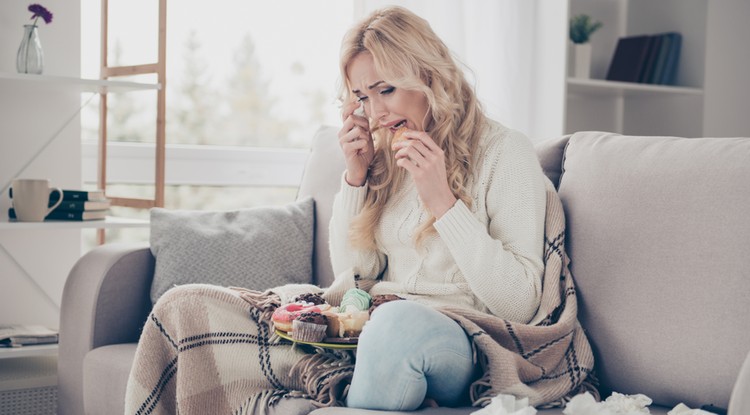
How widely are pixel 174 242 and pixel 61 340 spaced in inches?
14.9

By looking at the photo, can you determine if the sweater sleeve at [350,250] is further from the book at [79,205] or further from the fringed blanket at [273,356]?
the book at [79,205]

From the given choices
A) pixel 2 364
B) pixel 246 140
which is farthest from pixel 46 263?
pixel 246 140

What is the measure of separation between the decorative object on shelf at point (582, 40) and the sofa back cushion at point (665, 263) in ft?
5.86

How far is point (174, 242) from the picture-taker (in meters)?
2.22

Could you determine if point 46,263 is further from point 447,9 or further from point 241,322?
point 447,9

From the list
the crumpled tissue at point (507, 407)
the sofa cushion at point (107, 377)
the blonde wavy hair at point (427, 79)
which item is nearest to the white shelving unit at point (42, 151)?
the sofa cushion at point (107, 377)

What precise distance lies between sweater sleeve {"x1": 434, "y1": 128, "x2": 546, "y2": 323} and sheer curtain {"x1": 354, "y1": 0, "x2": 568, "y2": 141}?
1580mm

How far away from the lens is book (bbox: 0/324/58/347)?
249 cm

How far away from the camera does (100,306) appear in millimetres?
2105

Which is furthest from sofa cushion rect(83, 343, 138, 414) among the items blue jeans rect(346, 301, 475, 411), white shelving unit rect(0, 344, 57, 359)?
blue jeans rect(346, 301, 475, 411)

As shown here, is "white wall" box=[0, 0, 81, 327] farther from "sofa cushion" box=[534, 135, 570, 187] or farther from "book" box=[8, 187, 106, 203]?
"sofa cushion" box=[534, 135, 570, 187]

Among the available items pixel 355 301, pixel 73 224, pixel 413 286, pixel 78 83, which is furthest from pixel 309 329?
pixel 78 83

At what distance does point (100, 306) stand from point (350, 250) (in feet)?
2.04

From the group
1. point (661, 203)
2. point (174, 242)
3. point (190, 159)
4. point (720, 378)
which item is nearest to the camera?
point (720, 378)
